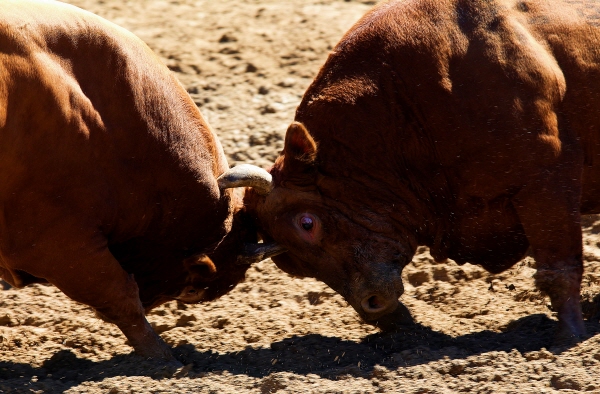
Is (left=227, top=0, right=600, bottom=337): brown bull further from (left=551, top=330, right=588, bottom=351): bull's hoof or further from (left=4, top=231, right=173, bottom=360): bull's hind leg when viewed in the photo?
(left=4, top=231, right=173, bottom=360): bull's hind leg

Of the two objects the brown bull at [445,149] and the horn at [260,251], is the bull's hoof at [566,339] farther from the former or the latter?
the horn at [260,251]

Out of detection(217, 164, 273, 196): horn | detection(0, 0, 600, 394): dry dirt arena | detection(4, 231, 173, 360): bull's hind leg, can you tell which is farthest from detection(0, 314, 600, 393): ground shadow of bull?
detection(217, 164, 273, 196): horn

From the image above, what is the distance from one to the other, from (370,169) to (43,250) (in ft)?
6.72

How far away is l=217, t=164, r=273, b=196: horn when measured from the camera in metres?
6.57

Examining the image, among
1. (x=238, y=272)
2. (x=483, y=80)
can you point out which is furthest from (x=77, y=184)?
(x=483, y=80)

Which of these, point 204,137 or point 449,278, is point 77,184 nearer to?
point 204,137

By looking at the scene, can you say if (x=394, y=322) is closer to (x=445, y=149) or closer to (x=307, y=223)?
(x=307, y=223)

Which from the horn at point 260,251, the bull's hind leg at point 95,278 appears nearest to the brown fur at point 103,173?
the bull's hind leg at point 95,278

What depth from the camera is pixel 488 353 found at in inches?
231

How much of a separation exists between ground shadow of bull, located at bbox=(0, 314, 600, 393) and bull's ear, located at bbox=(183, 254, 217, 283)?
50 centimetres

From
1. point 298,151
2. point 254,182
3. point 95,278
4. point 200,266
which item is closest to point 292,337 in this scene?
point 200,266

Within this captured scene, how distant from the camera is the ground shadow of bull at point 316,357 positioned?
6020 mm

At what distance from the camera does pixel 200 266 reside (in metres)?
6.80

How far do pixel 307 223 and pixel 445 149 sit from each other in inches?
38.7
